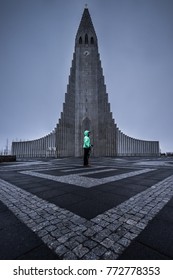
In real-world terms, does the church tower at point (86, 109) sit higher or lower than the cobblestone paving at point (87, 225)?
higher

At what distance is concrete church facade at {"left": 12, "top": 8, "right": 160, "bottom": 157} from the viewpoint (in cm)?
3928

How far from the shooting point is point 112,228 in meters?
1.52

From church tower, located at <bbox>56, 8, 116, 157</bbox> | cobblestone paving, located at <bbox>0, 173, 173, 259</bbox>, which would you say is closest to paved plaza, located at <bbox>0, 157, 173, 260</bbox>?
cobblestone paving, located at <bbox>0, 173, 173, 259</bbox>

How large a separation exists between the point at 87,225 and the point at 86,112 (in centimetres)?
3871

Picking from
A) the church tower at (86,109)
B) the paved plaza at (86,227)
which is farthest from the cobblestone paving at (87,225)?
the church tower at (86,109)

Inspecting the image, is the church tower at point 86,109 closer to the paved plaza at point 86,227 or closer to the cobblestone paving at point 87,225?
the paved plaza at point 86,227

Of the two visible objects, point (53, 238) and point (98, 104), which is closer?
point (53, 238)

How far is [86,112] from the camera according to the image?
3928 cm

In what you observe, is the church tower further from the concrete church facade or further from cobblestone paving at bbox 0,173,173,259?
cobblestone paving at bbox 0,173,173,259

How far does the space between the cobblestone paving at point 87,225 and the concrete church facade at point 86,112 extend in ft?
118

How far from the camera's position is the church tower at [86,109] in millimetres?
39219
